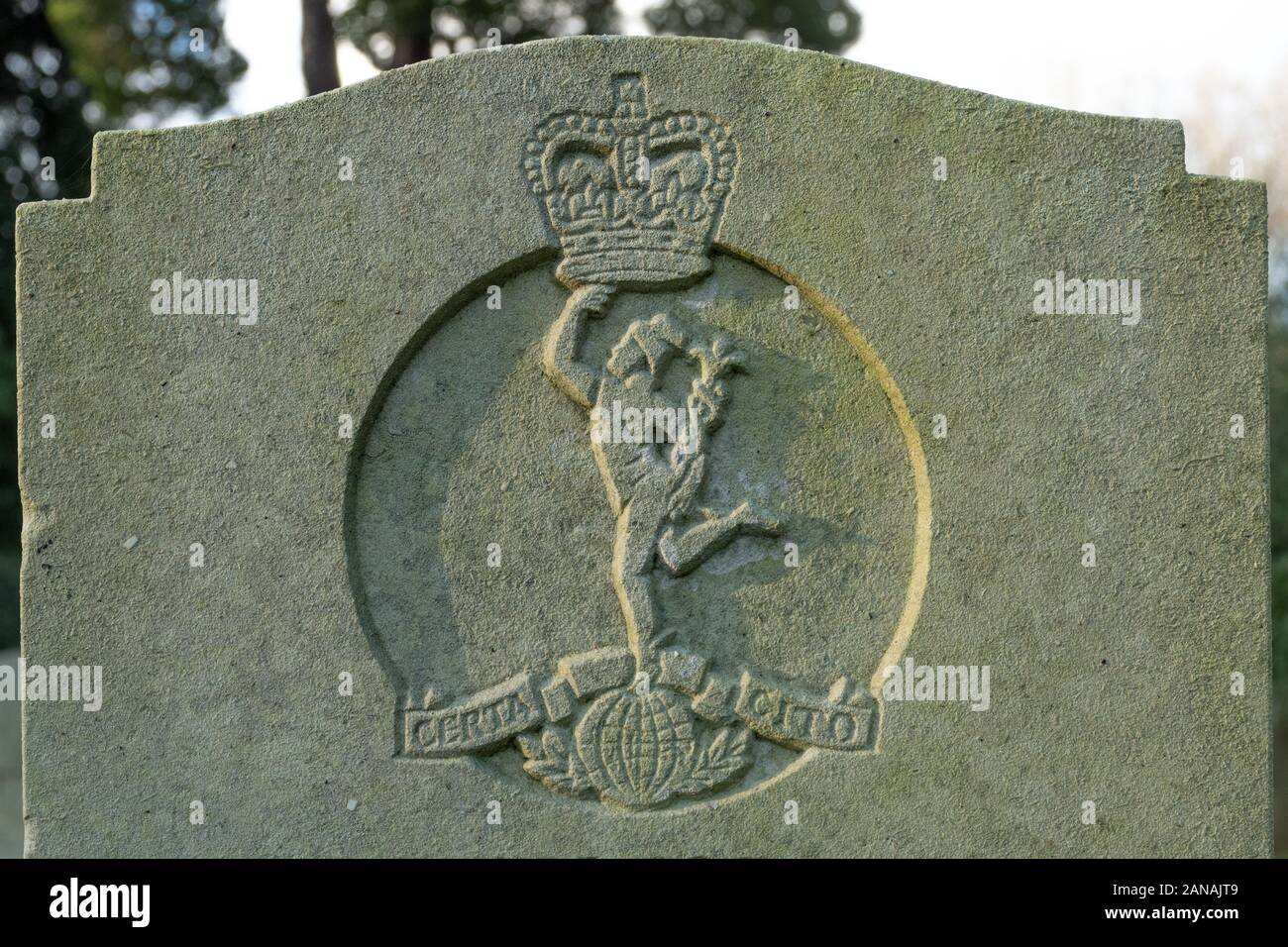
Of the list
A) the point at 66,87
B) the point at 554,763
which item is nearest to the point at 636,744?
the point at 554,763

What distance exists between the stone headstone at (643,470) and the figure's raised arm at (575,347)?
12 millimetres

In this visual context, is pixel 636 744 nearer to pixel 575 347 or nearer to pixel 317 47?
pixel 575 347

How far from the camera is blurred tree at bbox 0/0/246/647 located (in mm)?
7512

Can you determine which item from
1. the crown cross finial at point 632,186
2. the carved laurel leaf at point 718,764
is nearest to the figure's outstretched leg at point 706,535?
the carved laurel leaf at point 718,764

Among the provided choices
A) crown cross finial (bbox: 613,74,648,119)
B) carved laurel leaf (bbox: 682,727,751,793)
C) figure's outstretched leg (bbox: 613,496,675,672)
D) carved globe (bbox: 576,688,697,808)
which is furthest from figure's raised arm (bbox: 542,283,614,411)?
carved laurel leaf (bbox: 682,727,751,793)

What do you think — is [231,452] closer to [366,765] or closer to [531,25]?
[366,765]

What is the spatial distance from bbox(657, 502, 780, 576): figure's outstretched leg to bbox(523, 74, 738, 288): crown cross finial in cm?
62

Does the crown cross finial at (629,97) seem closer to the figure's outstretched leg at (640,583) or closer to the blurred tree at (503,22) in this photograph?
the figure's outstretched leg at (640,583)

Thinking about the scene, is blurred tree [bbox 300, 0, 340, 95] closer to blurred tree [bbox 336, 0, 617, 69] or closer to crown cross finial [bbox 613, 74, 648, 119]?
blurred tree [bbox 336, 0, 617, 69]

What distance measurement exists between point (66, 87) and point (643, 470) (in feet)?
24.8

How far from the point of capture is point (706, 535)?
3.34 metres

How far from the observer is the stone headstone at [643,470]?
131 inches

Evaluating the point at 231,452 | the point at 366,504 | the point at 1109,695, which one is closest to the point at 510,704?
the point at 366,504

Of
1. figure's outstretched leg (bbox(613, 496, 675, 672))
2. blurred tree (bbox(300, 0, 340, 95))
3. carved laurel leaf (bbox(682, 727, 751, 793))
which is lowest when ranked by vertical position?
carved laurel leaf (bbox(682, 727, 751, 793))
